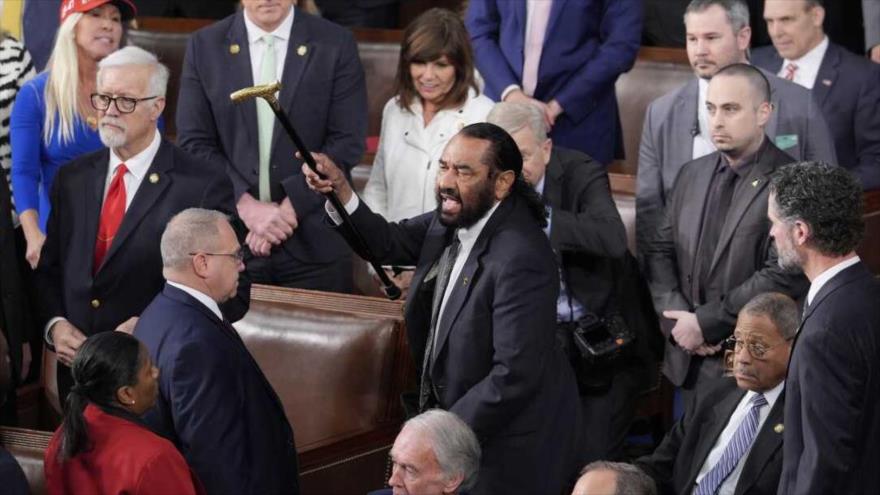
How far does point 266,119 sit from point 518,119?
1057mm

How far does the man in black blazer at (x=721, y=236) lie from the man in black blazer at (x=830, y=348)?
0.84 meters

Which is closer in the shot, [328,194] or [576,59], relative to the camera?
[328,194]

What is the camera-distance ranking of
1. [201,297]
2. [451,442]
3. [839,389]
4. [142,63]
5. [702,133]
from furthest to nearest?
[702,133] < [142,63] < [201,297] < [451,442] < [839,389]

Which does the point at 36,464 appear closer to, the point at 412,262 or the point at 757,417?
the point at 412,262

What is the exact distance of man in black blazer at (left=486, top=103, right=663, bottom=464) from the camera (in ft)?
15.1

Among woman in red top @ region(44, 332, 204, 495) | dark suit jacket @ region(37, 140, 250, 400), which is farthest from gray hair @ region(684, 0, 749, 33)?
woman in red top @ region(44, 332, 204, 495)

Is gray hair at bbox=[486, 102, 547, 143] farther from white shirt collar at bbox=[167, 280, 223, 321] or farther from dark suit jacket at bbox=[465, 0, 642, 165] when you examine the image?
dark suit jacket at bbox=[465, 0, 642, 165]

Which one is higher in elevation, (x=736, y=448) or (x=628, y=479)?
(x=628, y=479)

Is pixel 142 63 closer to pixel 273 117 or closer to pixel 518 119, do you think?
pixel 273 117

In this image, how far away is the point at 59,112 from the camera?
16.9ft

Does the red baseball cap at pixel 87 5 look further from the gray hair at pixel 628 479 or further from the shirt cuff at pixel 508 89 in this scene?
the gray hair at pixel 628 479

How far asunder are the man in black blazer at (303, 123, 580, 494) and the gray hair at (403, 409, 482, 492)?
0.33 feet

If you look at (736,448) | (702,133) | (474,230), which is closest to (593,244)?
(474,230)

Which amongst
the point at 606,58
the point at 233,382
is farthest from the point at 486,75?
the point at 233,382
